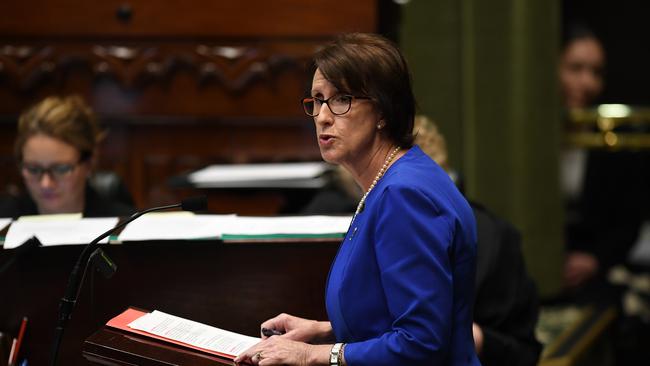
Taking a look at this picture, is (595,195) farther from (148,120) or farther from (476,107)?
(148,120)

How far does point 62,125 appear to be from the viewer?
288 centimetres

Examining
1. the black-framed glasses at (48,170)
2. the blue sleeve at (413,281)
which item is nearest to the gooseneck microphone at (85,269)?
the blue sleeve at (413,281)

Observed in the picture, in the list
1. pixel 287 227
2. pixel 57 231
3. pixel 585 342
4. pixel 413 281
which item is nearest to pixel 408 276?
pixel 413 281

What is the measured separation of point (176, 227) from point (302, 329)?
493mm

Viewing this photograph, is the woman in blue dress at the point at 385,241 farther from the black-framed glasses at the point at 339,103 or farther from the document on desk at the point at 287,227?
the document on desk at the point at 287,227

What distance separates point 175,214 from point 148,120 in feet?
4.95

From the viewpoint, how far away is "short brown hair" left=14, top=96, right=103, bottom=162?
2.87 m

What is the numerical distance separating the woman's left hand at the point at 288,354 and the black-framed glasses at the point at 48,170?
4.70ft

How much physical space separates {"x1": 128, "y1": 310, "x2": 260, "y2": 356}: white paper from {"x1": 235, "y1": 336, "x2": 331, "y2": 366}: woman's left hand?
12 cm

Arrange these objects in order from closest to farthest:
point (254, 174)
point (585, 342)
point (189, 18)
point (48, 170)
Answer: point (48, 170), point (254, 174), point (585, 342), point (189, 18)

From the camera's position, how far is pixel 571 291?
4.43 metres

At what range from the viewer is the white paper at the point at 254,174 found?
10.0ft

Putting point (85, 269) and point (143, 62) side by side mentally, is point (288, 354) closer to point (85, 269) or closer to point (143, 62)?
point (85, 269)

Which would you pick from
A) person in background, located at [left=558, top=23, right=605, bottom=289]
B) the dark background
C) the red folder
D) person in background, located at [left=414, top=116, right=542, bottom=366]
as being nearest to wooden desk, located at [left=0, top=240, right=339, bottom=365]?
the red folder
